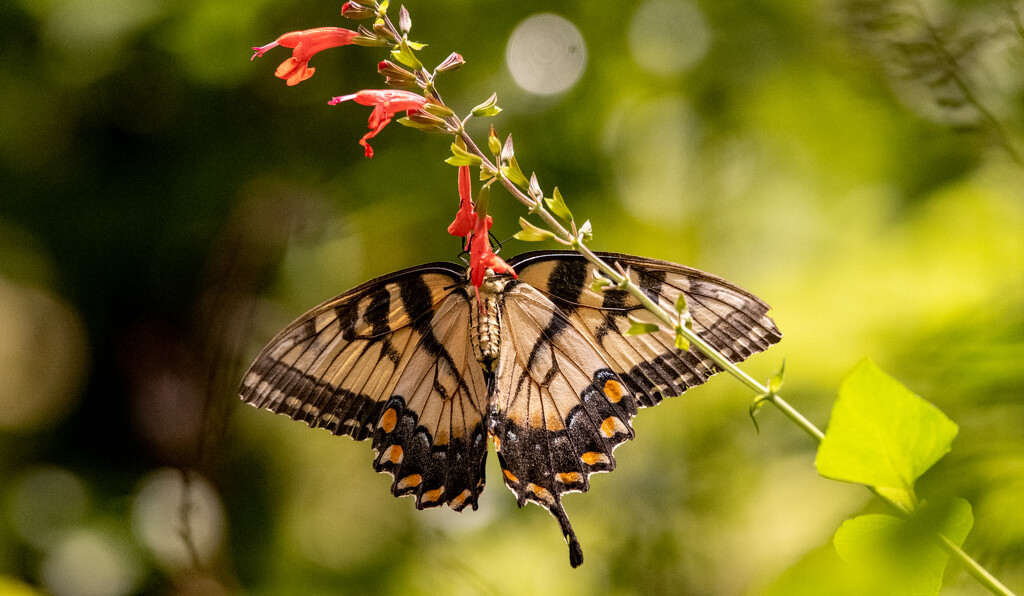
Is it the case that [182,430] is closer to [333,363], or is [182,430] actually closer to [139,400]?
[139,400]

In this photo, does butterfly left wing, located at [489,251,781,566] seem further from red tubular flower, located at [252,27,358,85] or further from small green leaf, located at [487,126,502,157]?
red tubular flower, located at [252,27,358,85]

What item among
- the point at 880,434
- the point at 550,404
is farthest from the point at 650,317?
the point at 880,434

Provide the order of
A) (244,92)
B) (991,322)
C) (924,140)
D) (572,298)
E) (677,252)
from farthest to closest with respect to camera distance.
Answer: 1. (244,92)
2. (677,252)
3. (924,140)
4. (572,298)
5. (991,322)

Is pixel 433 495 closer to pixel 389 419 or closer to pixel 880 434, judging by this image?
pixel 389 419

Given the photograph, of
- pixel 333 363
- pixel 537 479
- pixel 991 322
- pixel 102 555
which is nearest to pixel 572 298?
pixel 537 479

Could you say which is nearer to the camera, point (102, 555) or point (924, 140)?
point (924, 140)

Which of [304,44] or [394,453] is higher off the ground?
[304,44]

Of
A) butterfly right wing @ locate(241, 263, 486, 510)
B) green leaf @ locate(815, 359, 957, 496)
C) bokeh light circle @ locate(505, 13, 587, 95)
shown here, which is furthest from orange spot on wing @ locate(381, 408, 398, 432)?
bokeh light circle @ locate(505, 13, 587, 95)
